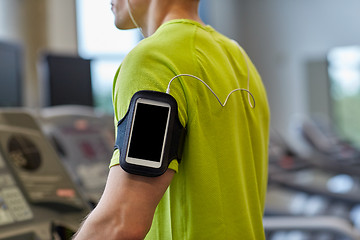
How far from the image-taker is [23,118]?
1797mm

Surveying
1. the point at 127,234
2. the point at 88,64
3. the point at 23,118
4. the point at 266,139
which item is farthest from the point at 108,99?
the point at 127,234

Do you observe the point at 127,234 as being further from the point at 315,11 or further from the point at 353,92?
the point at 315,11

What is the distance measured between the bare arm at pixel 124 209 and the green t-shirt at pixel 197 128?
0.05m

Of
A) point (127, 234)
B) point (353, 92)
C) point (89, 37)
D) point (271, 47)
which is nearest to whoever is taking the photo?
point (127, 234)

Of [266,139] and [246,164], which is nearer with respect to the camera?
[246,164]

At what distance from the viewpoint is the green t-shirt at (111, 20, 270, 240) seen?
97 centimetres

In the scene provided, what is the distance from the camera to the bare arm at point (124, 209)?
2.92 ft

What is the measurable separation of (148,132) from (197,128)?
0.10 meters

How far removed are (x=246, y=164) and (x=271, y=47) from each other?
890cm

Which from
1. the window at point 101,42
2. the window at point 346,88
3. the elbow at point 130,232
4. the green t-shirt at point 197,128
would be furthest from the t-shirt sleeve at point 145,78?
the window at point 346,88

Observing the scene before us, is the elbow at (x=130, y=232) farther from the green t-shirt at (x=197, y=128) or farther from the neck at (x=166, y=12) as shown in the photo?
the neck at (x=166, y=12)

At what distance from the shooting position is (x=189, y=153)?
101cm

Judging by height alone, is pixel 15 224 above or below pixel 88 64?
below

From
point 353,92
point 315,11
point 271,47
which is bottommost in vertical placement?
point 353,92
